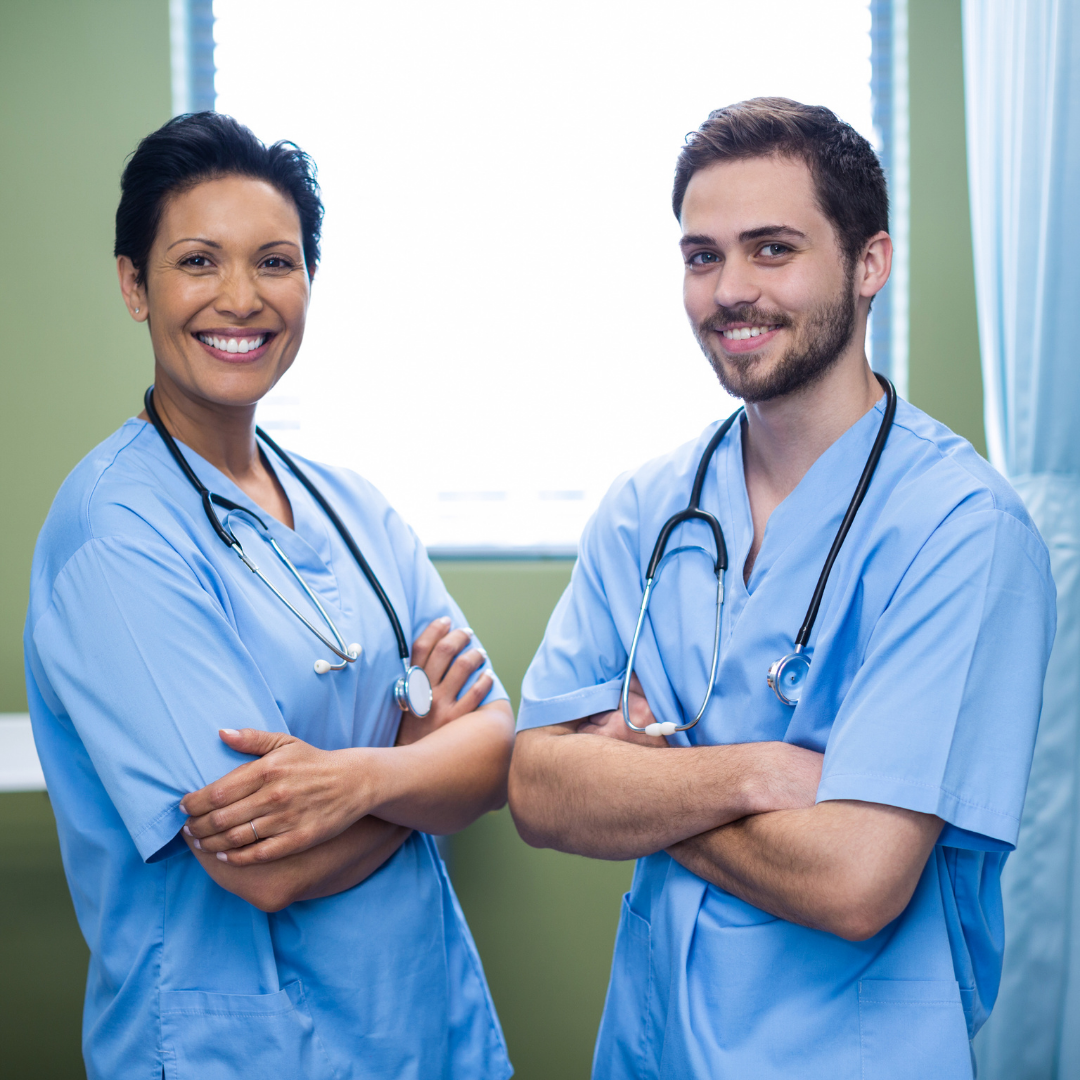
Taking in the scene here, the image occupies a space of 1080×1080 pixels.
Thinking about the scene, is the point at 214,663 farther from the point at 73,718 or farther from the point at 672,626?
the point at 672,626

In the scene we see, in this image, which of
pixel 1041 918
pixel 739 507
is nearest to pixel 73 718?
pixel 739 507

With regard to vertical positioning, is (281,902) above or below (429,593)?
below

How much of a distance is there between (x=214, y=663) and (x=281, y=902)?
263 mm

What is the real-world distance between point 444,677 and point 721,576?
1.39ft

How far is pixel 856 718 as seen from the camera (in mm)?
883

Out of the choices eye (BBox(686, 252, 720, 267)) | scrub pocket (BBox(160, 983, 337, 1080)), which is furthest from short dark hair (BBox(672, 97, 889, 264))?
scrub pocket (BBox(160, 983, 337, 1080))

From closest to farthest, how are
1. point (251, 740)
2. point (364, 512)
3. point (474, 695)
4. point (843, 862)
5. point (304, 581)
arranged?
point (843, 862) < point (251, 740) < point (304, 581) < point (474, 695) < point (364, 512)

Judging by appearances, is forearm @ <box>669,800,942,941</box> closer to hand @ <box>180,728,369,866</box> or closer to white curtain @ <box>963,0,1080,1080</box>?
hand @ <box>180,728,369,866</box>

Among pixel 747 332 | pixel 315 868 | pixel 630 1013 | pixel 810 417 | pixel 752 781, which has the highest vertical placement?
pixel 747 332

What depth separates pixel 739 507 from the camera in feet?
3.70

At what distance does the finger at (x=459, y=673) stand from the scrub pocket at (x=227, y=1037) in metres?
0.42

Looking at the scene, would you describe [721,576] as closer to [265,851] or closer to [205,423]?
[265,851]

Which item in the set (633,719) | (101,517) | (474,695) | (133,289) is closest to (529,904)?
(474,695)

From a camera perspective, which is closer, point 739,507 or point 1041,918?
point 739,507
